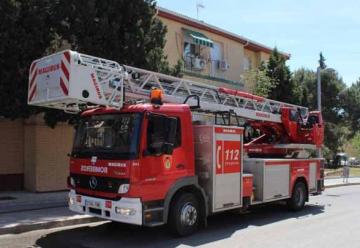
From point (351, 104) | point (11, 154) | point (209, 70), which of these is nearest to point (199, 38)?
point (209, 70)

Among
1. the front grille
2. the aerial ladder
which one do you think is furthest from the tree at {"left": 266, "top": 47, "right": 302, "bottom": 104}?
the front grille

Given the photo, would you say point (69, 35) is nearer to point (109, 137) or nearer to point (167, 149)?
point (109, 137)

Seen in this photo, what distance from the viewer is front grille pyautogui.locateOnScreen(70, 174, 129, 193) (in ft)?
30.8

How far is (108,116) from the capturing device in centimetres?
1003

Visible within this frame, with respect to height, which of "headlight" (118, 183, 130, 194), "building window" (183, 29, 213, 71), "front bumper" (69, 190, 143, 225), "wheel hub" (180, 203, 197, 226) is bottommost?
"wheel hub" (180, 203, 197, 226)

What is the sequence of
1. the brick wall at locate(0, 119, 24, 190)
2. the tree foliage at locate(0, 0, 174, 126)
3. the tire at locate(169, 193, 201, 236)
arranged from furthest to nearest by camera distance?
the brick wall at locate(0, 119, 24, 190)
the tree foliage at locate(0, 0, 174, 126)
the tire at locate(169, 193, 201, 236)

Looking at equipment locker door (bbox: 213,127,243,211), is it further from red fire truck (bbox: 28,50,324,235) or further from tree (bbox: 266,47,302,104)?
tree (bbox: 266,47,302,104)

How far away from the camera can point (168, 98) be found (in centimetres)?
1127

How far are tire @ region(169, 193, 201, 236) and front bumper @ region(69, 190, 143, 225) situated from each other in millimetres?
973

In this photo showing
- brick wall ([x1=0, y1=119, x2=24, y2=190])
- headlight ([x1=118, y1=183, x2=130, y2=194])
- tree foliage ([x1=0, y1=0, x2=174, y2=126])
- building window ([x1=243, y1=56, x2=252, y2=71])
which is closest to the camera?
headlight ([x1=118, y1=183, x2=130, y2=194])

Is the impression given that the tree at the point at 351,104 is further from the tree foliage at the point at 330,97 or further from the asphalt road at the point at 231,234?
the asphalt road at the point at 231,234

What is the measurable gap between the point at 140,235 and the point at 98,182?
1.52m

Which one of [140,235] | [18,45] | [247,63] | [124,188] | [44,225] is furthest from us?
[247,63]

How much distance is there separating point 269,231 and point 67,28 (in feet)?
27.1
